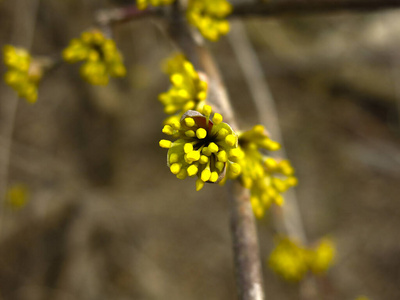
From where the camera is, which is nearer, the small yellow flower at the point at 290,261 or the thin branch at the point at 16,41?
the small yellow flower at the point at 290,261

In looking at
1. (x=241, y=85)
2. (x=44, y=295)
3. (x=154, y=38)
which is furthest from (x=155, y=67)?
(x=44, y=295)

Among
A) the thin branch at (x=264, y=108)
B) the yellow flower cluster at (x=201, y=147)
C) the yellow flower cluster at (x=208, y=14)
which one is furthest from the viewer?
the thin branch at (x=264, y=108)

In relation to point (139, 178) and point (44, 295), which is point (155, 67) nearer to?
point (139, 178)

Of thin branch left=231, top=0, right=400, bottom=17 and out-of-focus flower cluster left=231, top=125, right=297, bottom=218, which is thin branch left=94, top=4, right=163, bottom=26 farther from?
out-of-focus flower cluster left=231, top=125, right=297, bottom=218

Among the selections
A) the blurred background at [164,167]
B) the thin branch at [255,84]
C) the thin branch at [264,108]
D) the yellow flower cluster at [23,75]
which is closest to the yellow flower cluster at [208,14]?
the yellow flower cluster at [23,75]

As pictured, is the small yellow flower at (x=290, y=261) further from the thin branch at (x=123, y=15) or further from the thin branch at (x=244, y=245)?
the thin branch at (x=123, y=15)

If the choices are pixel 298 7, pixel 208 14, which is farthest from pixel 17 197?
pixel 298 7

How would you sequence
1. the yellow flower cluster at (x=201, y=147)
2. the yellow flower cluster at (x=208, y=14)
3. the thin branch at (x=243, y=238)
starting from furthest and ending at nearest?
1. the yellow flower cluster at (x=208, y=14)
2. the thin branch at (x=243, y=238)
3. the yellow flower cluster at (x=201, y=147)
